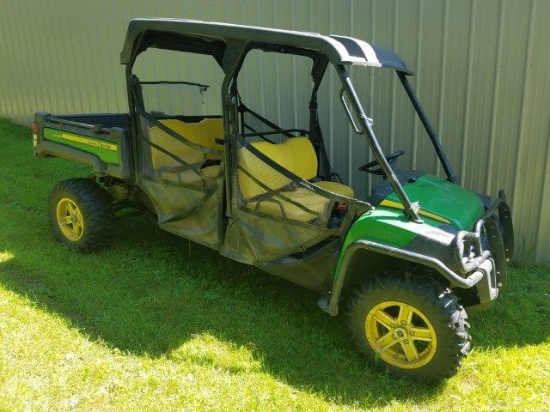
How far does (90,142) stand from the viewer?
437cm

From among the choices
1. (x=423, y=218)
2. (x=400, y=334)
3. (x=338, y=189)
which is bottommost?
(x=400, y=334)

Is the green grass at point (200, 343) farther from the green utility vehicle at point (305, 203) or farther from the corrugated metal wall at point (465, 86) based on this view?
the corrugated metal wall at point (465, 86)

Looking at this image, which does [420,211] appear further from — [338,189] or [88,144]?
[88,144]

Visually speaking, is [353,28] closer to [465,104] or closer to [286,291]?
[465,104]

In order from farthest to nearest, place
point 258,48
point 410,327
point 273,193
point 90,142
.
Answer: point 90,142 < point 258,48 < point 273,193 < point 410,327

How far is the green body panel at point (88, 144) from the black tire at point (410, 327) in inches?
89.5

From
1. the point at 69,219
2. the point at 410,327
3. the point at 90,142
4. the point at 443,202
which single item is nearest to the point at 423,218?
the point at 443,202

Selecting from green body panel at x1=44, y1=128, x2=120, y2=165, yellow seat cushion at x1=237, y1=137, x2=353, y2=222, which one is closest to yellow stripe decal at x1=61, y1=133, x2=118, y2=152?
green body panel at x1=44, y1=128, x2=120, y2=165

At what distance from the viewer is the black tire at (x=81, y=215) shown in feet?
14.6

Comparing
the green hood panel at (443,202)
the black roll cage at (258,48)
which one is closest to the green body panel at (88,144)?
the black roll cage at (258,48)

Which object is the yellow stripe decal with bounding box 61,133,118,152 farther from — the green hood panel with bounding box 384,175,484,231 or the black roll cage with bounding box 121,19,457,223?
the green hood panel with bounding box 384,175,484,231

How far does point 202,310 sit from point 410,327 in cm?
150

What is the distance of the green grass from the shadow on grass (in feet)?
0.03

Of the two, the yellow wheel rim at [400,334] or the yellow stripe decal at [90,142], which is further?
the yellow stripe decal at [90,142]
